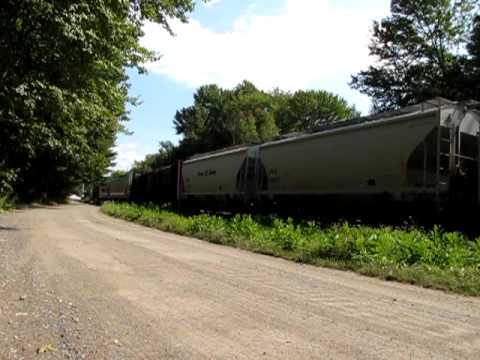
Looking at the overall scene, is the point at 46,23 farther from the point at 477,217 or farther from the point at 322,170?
the point at 477,217

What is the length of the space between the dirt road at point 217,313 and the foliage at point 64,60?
221 inches

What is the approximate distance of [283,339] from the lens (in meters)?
4.66

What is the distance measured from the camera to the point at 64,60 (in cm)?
1307

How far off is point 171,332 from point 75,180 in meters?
58.8

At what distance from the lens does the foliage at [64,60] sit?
11406mm

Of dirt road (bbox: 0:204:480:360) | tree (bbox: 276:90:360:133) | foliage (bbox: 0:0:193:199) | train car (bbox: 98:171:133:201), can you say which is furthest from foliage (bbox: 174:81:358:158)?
dirt road (bbox: 0:204:480:360)

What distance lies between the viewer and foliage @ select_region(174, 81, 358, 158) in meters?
64.9

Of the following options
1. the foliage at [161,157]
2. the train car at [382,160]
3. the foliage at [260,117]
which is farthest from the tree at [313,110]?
the train car at [382,160]

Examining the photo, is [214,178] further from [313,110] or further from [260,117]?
[313,110]

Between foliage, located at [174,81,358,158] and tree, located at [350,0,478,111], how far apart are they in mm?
24737

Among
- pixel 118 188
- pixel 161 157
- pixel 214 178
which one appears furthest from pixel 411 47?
pixel 161 157

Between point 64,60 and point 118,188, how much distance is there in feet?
152

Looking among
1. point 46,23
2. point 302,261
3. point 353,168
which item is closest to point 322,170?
point 353,168

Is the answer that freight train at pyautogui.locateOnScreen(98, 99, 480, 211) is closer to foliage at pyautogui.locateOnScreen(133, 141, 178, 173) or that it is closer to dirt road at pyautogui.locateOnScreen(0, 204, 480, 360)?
dirt road at pyautogui.locateOnScreen(0, 204, 480, 360)
